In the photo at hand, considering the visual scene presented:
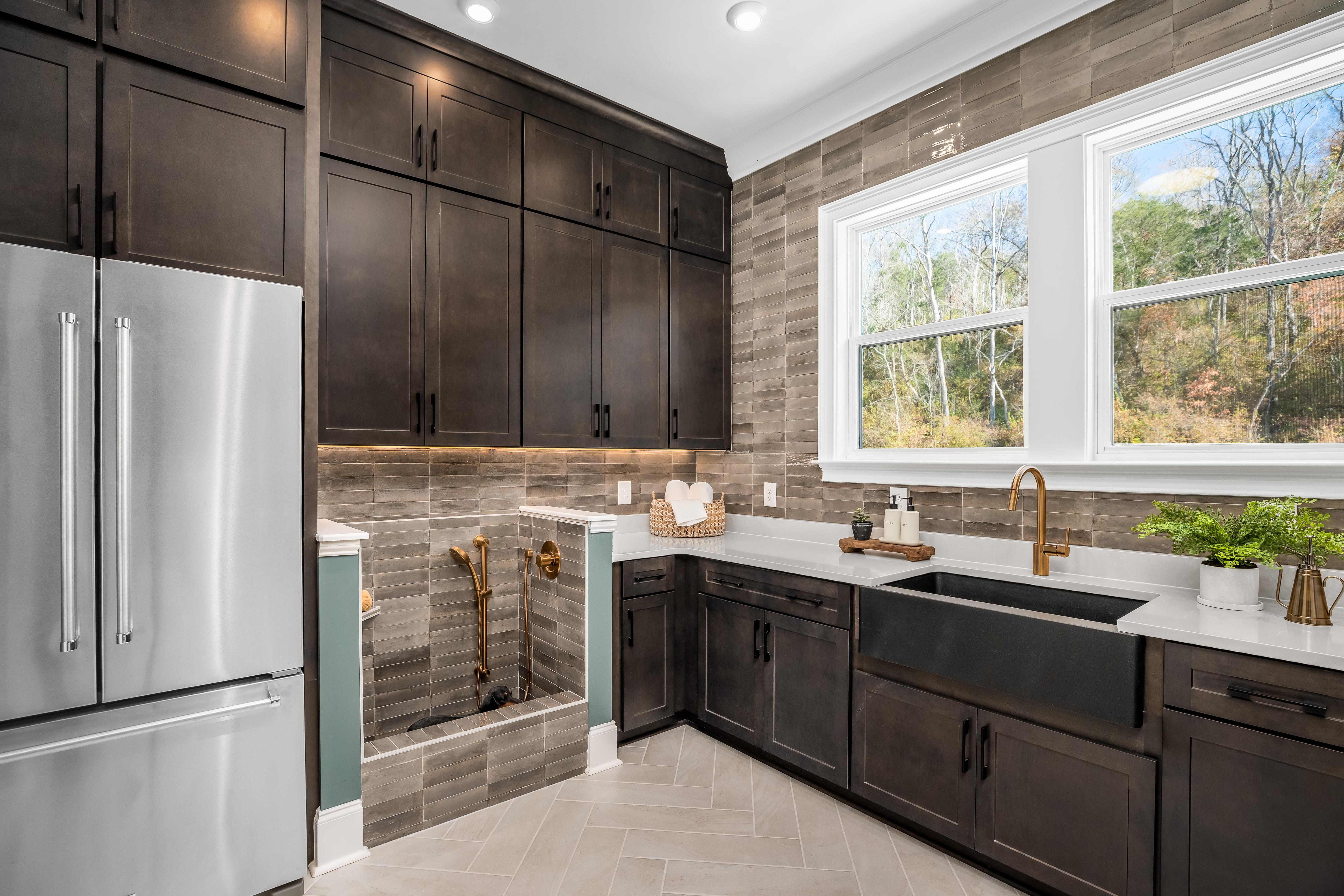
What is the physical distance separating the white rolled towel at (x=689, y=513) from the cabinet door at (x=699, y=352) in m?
A: 0.31

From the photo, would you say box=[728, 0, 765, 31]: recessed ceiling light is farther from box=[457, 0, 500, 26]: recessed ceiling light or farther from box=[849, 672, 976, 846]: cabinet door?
box=[849, 672, 976, 846]: cabinet door

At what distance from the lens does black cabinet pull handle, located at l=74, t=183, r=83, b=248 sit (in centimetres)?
166

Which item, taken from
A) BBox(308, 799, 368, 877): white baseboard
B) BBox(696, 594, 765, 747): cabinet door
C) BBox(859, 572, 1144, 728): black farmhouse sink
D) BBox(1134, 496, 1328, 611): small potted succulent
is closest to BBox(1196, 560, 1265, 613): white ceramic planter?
BBox(1134, 496, 1328, 611): small potted succulent

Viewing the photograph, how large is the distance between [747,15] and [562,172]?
1.00 meters

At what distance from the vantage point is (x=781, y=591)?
261cm

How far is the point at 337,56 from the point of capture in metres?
2.37

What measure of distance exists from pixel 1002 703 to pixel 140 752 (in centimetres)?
237

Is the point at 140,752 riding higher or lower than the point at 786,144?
lower

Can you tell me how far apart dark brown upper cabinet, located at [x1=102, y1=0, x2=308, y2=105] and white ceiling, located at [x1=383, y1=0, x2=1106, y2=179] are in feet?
2.13

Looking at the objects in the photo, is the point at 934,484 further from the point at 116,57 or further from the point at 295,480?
the point at 116,57

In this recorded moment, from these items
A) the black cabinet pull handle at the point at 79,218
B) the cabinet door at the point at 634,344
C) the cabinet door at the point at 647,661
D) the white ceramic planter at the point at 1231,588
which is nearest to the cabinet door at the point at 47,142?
the black cabinet pull handle at the point at 79,218

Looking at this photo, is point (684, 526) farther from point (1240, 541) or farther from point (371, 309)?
point (1240, 541)

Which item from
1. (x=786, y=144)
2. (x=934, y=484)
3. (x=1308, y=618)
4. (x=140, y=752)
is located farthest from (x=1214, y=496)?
(x=140, y=752)

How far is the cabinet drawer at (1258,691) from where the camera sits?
1.43 metres
